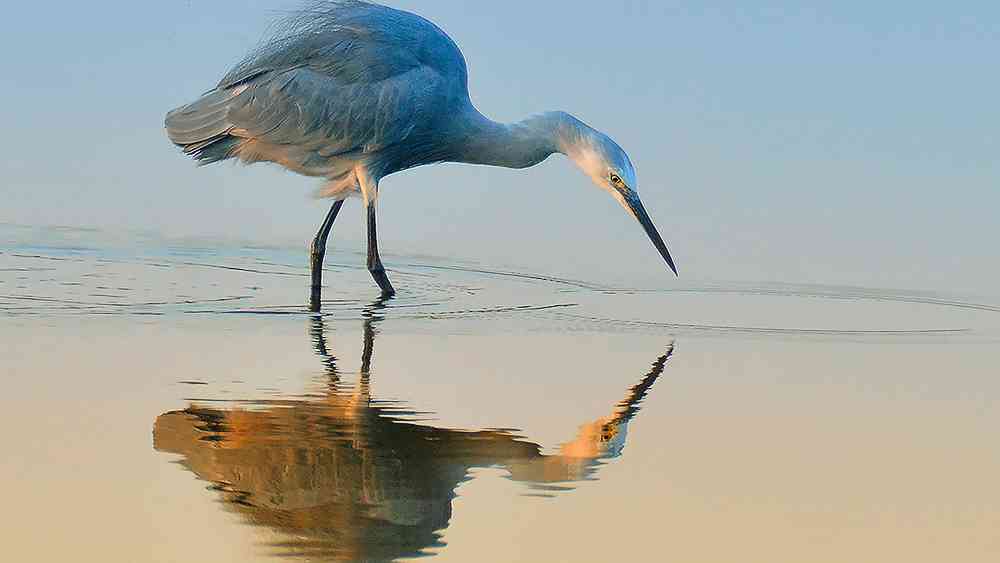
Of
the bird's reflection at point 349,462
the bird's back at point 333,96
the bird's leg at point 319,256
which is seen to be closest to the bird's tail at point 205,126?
the bird's back at point 333,96

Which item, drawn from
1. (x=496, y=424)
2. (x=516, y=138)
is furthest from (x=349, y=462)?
(x=516, y=138)

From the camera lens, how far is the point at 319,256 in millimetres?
9812

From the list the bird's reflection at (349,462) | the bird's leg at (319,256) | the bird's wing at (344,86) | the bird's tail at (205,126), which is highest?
the bird's wing at (344,86)

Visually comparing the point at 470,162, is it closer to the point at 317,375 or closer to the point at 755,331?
the point at 755,331

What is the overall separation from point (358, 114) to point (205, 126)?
920 millimetres

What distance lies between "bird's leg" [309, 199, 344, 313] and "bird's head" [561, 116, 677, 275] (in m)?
1.65

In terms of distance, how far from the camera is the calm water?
419 cm

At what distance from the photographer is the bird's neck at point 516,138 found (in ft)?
33.0

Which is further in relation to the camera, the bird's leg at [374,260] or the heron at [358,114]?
the bird's leg at [374,260]

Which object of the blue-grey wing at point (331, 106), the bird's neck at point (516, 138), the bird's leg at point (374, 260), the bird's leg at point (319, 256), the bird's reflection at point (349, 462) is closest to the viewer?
the bird's reflection at point (349, 462)

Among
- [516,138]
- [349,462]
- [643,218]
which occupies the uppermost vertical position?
[516,138]

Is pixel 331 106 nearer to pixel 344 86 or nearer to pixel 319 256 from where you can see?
pixel 344 86

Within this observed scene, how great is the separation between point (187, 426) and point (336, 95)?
4642mm

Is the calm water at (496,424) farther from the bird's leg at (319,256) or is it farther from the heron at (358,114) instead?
the heron at (358,114)
